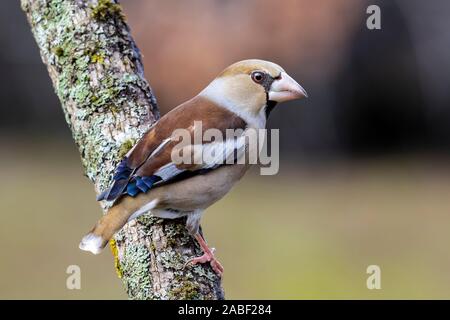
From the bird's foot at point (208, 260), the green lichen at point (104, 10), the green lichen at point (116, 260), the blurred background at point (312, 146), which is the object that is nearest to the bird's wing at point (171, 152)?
the green lichen at point (116, 260)

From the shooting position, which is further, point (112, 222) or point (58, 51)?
point (58, 51)

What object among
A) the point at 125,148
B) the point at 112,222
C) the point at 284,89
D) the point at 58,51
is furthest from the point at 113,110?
the point at 284,89

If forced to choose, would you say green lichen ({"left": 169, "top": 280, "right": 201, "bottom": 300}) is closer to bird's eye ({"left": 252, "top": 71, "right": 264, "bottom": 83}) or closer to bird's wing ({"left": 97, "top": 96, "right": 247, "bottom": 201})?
bird's wing ({"left": 97, "top": 96, "right": 247, "bottom": 201})

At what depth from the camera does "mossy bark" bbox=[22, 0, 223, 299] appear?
356 centimetres

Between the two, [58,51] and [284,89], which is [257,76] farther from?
[58,51]

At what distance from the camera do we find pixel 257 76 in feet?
13.5

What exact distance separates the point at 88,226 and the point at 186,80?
7.29 ft

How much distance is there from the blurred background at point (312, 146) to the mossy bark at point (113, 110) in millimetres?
5167

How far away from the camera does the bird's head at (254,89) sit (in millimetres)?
→ 4074

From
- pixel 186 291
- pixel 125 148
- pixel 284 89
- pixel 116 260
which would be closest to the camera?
pixel 186 291

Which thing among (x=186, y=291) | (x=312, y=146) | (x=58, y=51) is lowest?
(x=186, y=291)

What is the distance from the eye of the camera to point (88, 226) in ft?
32.0

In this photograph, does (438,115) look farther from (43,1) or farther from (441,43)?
(43,1)

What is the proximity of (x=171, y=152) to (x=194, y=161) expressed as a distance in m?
0.13
